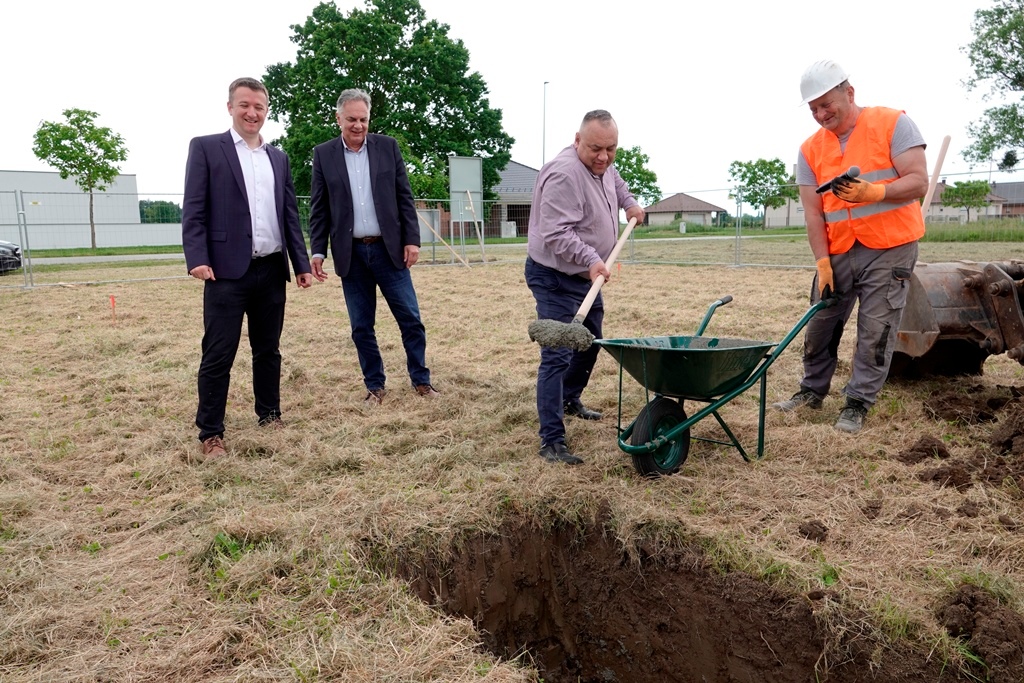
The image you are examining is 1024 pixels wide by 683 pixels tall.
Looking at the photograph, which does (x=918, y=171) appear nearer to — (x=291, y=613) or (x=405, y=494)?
(x=405, y=494)

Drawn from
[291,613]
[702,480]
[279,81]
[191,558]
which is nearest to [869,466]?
[702,480]

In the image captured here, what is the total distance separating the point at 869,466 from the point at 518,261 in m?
13.0

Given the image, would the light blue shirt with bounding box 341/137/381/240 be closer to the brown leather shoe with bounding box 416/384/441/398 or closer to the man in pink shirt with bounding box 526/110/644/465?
the brown leather shoe with bounding box 416/384/441/398

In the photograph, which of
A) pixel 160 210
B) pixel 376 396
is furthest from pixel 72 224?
pixel 376 396

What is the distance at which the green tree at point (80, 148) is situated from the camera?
24.0 metres

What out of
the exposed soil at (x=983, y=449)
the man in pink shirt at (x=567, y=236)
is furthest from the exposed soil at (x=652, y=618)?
the exposed soil at (x=983, y=449)

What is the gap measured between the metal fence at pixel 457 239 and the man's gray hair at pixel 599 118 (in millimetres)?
10275

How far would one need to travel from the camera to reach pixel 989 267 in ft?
13.9

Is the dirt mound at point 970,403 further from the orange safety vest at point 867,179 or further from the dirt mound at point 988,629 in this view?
the dirt mound at point 988,629

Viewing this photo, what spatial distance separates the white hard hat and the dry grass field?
174cm

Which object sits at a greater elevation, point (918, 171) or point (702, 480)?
point (918, 171)

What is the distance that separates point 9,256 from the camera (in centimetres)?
1360

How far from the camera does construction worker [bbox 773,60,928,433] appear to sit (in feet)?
12.2

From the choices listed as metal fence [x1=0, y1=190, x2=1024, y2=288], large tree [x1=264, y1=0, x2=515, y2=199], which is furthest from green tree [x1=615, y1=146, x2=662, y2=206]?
metal fence [x1=0, y1=190, x2=1024, y2=288]
